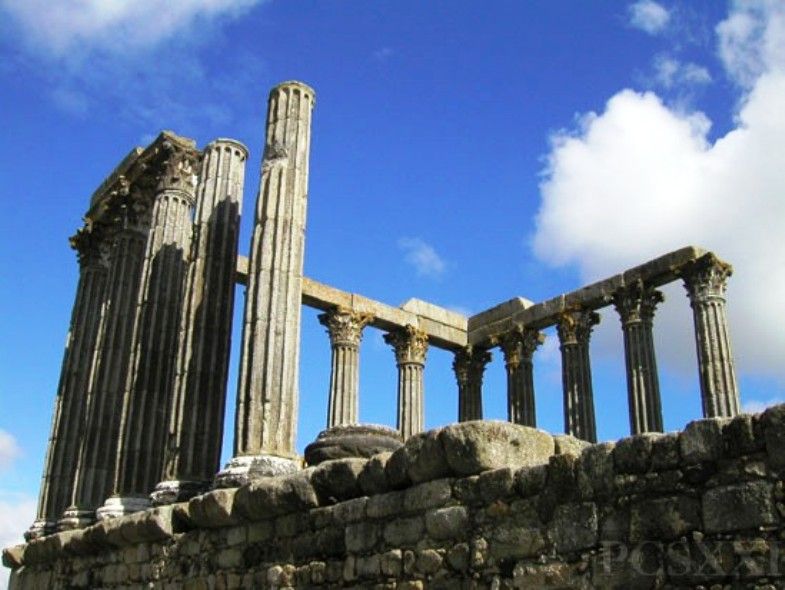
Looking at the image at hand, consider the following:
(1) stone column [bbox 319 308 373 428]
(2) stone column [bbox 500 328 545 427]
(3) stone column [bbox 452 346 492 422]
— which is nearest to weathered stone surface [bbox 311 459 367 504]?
(1) stone column [bbox 319 308 373 428]

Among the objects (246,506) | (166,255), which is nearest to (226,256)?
(166,255)

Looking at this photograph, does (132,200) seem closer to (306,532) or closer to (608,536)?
(306,532)

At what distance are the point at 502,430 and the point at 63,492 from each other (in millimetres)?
14082

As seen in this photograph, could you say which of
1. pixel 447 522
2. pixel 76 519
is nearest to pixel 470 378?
pixel 76 519

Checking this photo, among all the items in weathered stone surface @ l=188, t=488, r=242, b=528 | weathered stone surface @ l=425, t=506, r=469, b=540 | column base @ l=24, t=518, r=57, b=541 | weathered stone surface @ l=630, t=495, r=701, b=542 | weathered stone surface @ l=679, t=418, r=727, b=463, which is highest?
column base @ l=24, t=518, r=57, b=541

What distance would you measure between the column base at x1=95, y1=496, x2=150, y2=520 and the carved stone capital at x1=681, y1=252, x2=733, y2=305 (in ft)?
48.2

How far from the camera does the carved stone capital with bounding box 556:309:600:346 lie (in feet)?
81.9

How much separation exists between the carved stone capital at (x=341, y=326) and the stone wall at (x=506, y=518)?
14956 mm

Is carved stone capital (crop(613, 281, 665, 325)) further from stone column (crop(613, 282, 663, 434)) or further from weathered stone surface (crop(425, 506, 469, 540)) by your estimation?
weathered stone surface (crop(425, 506, 469, 540))

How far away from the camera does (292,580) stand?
8180 mm

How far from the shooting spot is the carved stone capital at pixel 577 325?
24969 millimetres

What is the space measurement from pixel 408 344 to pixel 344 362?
2.96 meters

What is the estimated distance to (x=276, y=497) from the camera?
8.56m

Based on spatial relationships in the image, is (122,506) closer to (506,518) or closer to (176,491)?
(176,491)
